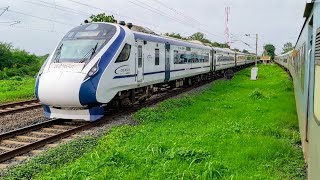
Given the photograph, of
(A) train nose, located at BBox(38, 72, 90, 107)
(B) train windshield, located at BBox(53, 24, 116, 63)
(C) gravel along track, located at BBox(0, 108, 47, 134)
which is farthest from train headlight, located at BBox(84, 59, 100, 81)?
(C) gravel along track, located at BBox(0, 108, 47, 134)

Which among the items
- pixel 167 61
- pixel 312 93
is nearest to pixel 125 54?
pixel 167 61

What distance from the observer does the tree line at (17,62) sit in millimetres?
45237

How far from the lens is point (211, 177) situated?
5.28 m

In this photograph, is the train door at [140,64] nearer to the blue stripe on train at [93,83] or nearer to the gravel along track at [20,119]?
the blue stripe on train at [93,83]

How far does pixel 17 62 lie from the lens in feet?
163

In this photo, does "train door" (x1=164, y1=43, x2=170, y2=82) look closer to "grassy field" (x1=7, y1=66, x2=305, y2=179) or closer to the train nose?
"grassy field" (x1=7, y1=66, x2=305, y2=179)

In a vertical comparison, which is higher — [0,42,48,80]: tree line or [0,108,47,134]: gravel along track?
[0,42,48,80]: tree line

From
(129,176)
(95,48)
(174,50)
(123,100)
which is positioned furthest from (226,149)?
(174,50)

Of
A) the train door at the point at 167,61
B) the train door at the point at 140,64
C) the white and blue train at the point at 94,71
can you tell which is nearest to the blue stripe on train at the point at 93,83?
the white and blue train at the point at 94,71

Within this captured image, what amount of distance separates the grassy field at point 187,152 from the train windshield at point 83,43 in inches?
89.5

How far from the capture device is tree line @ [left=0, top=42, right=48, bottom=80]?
1781 inches

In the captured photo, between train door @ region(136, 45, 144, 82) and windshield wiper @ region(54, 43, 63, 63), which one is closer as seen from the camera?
windshield wiper @ region(54, 43, 63, 63)

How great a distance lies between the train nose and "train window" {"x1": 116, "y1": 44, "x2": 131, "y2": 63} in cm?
158

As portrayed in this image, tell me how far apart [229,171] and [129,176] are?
4.94ft
